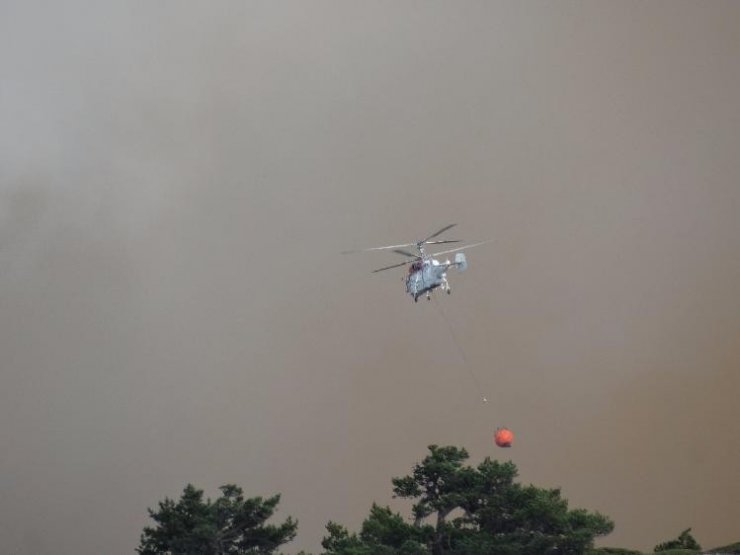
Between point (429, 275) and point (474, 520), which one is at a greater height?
point (429, 275)

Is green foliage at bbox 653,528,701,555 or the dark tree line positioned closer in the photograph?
the dark tree line

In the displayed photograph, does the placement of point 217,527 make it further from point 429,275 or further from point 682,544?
point 682,544

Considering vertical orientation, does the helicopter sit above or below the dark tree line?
above

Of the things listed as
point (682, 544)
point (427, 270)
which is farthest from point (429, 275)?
point (682, 544)

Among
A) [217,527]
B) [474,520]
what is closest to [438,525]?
[474,520]

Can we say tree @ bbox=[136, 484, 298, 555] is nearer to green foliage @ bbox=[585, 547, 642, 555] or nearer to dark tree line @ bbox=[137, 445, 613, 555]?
dark tree line @ bbox=[137, 445, 613, 555]

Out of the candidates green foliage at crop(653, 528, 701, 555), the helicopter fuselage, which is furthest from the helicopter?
green foliage at crop(653, 528, 701, 555)

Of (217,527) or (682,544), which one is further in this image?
(682,544)
